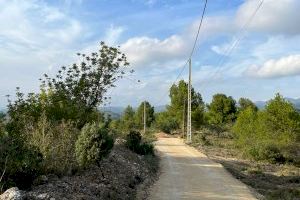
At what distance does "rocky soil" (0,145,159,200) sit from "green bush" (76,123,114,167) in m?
0.37

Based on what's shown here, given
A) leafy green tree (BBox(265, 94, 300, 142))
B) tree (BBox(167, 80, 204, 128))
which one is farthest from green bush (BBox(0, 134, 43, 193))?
tree (BBox(167, 80, 204, 128))

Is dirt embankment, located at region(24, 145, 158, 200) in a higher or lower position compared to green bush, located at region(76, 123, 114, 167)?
lower

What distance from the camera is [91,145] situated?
603 inches

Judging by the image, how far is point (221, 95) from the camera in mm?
72125

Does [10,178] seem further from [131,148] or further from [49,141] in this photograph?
[131,148]

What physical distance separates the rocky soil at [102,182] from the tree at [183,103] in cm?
3908

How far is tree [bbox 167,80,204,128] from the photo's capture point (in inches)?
2383

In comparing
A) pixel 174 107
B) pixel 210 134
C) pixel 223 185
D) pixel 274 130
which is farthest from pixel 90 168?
pixel 210 134

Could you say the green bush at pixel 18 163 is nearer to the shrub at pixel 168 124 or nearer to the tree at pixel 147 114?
the shrub at pixel 168 124

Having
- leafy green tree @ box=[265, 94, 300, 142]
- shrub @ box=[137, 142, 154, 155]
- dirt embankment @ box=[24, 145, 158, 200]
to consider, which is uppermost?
leafy green tree @ box=[265, 94, 300, 142]

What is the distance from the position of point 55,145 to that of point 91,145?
150cm

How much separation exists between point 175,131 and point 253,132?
26662 millimetres

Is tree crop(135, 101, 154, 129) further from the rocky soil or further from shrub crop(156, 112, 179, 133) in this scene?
the rocky soil

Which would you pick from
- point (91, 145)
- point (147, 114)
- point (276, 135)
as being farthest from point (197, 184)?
point (147, 114)
